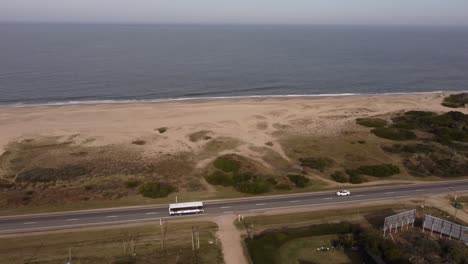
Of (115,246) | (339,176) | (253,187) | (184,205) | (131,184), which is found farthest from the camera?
(339,176)

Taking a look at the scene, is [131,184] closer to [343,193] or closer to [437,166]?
[343,193]

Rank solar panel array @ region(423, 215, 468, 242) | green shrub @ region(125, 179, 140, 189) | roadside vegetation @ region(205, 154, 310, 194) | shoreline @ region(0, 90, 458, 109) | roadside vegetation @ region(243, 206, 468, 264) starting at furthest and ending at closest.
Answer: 1. shoreline @ region(0, 90, 458, 109)
2. green shrub @ region(125, 179, 140, 189)
3. roadside vegetation @ region(205, 154, 310, 194)
4. solar panel array @ region(423, 215, 468, 242)
5. roadside vegetation @ region(243, 206, 468, 264)

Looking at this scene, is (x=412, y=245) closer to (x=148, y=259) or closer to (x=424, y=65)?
(x=148, y=259)

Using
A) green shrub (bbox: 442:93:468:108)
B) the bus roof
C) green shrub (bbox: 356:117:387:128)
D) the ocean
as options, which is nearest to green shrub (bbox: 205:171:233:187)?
the bus roof

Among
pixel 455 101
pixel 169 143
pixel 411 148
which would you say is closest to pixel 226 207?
pixel 169 143

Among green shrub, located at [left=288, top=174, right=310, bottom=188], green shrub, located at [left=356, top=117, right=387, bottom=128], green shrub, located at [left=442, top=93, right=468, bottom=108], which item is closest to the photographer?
green shrub, located at [left=288, top=174, right=310, bottom=188]

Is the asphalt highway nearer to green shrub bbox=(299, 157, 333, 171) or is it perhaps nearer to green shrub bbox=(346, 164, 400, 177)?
green shrub bbox=(346, 164, 400, 177)
